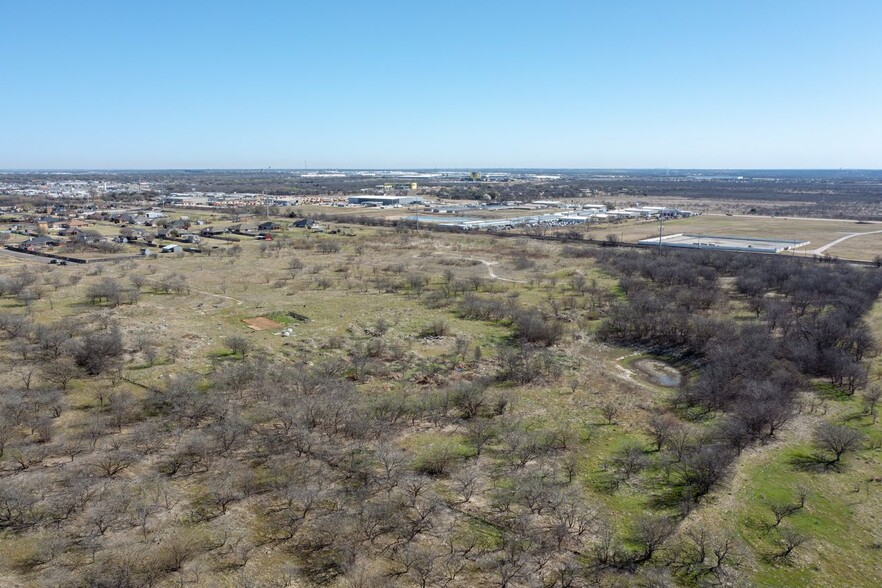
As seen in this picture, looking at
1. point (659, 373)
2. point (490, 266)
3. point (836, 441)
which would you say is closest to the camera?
point (836, 441)

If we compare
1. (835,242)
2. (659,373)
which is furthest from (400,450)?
(835,242)

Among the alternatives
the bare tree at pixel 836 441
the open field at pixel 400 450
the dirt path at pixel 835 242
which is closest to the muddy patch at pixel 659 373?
the open field at pixel 400 450

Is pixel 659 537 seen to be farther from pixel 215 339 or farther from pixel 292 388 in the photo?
pixel 215 339

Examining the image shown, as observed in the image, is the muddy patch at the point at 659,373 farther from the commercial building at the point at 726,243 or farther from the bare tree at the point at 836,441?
the commercial building at the point at 726,243

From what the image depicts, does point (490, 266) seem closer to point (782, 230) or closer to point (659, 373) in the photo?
point (659, 373)

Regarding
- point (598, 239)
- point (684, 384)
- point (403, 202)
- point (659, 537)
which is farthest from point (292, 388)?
point (403, 202)

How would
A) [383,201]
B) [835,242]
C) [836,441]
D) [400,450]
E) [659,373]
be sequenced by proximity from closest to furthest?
[836,441] < [400,450] < [659,373] < [835,242] < [383,201]
